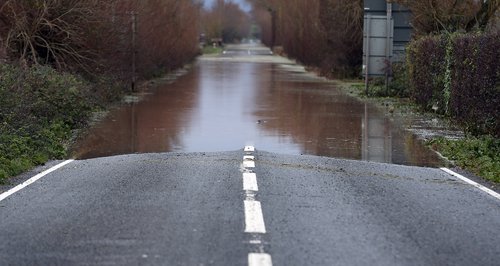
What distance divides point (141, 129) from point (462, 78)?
22.9 feet

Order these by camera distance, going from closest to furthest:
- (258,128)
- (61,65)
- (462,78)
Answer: (462,78), (258,128), (61,65)

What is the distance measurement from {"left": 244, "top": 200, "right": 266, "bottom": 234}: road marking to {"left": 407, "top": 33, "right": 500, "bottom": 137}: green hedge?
6505 millimetres

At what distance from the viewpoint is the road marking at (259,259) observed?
5.87 m

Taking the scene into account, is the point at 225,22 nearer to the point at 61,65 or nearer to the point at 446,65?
the point at 61,65

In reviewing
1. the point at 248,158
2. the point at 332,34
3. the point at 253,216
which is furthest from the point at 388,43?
the point at 253,216

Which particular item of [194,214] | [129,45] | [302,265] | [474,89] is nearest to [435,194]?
[194,214]

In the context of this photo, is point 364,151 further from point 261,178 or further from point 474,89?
point 261,178

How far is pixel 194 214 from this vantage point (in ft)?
25.1

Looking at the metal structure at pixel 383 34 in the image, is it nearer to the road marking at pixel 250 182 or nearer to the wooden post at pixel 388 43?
the wooden post at pixel 388 43

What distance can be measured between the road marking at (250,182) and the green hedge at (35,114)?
3216 mm

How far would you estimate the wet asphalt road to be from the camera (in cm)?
621

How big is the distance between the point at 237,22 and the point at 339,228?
14939cm

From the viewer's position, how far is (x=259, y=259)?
5980mm

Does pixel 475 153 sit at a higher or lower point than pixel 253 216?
lower
